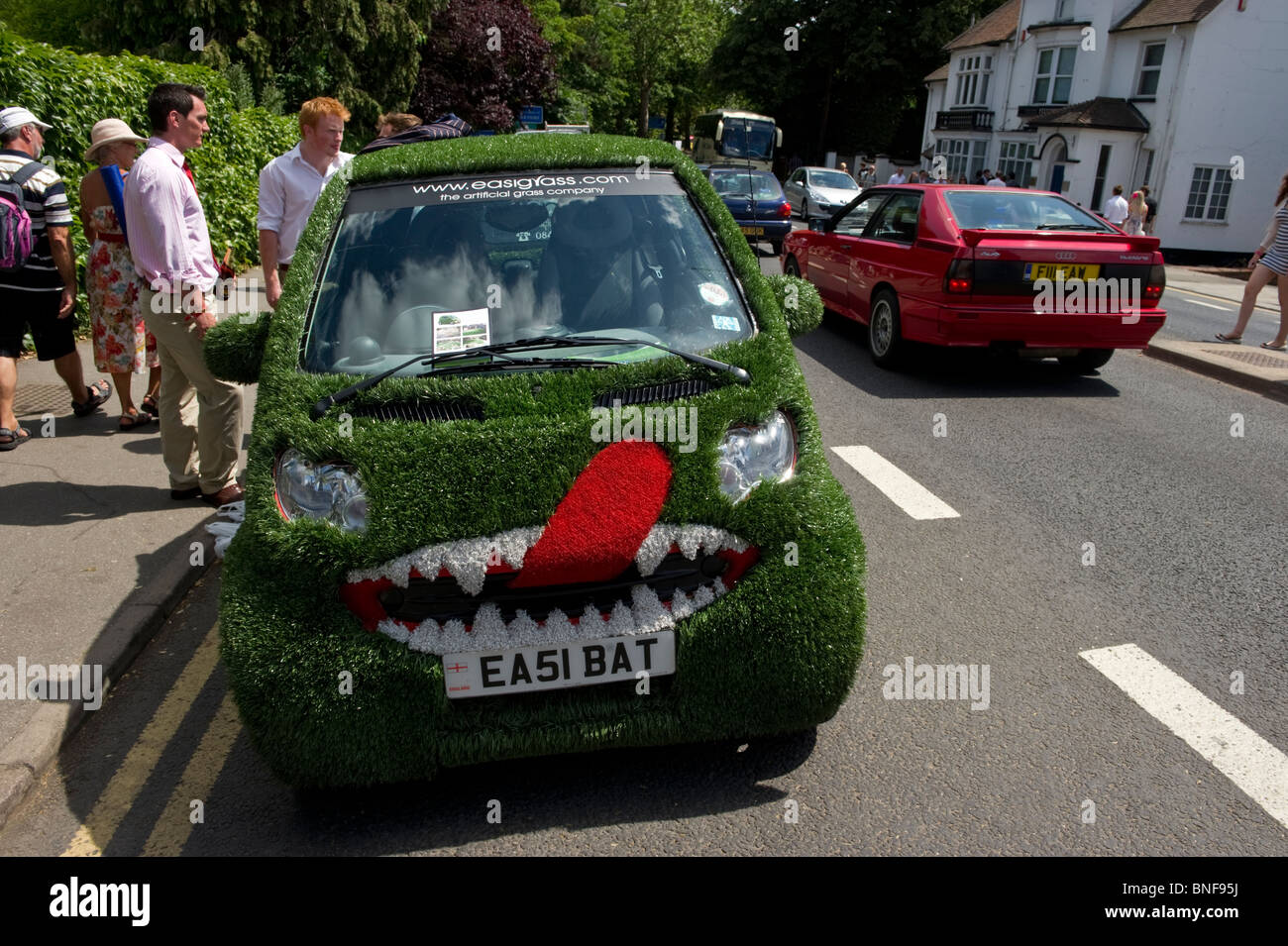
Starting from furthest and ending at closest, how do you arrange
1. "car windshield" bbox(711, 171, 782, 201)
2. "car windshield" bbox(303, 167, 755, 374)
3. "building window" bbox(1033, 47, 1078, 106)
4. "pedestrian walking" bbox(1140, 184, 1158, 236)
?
"building window" bbox(1033, 47, 1078, 106) → "pedestrian walking" bbox(1140, 184, 1158, 236) → "car windshield" bbox(711, 171, 782, 201) → "car windshield" bbox(303, 167, 755, 374)

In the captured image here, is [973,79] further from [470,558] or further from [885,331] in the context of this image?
[470,558]

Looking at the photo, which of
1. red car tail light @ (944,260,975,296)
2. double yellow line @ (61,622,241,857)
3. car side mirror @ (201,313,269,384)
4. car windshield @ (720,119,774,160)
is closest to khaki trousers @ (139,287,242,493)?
car side mirror @ (201,313,269,384)

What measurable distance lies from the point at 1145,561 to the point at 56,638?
5166mm

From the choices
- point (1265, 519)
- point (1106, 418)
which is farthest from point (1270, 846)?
point (1106, 418)

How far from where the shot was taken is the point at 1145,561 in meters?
5.01

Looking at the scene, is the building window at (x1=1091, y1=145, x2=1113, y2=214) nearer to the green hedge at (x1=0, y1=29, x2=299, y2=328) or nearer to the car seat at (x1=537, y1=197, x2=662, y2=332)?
the green hedge at (x1=0, y1=29, x2=299, y2=328)

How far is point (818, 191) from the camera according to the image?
2958 centimetres

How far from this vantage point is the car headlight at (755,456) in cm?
306

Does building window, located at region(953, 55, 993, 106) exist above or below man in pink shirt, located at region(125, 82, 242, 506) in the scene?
above

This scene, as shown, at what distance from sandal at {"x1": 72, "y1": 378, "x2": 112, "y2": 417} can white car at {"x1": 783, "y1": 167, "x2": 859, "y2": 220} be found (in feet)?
78.5

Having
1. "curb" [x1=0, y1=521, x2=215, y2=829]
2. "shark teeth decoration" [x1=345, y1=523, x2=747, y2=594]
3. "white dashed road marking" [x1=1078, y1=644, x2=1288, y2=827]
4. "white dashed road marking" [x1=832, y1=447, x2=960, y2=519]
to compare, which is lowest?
"curb" [x1=0, y1=521, x2=215, y2=829]

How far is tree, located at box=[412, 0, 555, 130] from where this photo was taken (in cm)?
3262

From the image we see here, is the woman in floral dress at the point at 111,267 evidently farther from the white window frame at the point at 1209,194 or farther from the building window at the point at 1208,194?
the building window at the point at 1208,194
